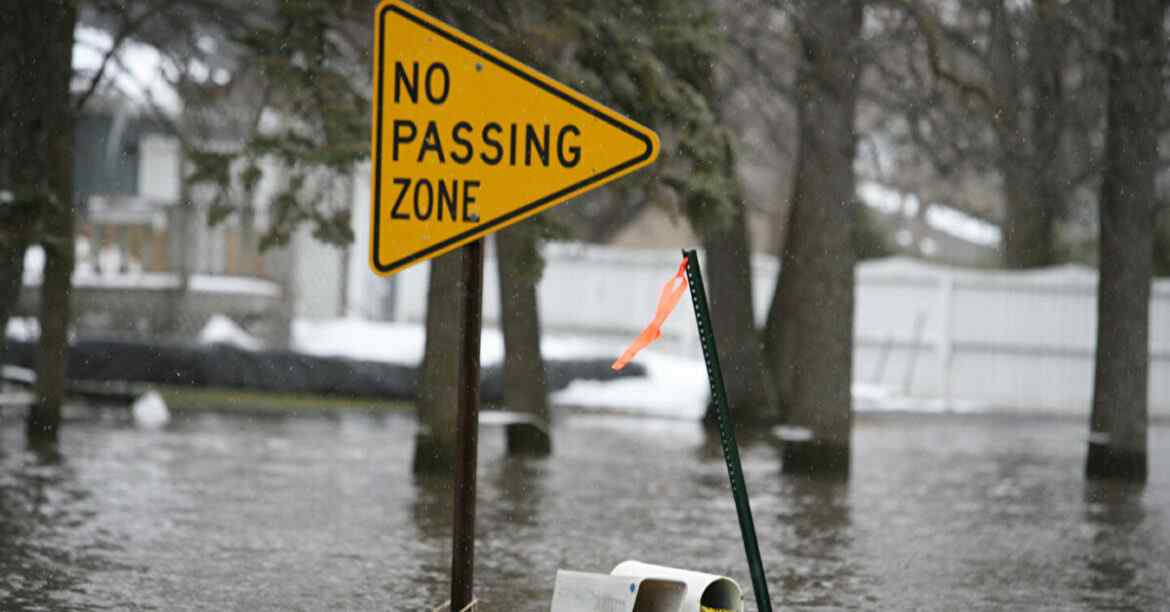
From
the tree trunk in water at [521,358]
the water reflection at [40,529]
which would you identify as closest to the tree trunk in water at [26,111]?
the water reflection at [40,529]

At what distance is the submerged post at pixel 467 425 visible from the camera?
7027 millimetres

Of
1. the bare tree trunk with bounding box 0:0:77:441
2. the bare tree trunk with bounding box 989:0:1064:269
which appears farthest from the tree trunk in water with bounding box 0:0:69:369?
the bare tree trunk with bounding box 989:0:1064:269

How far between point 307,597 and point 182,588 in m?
0.63

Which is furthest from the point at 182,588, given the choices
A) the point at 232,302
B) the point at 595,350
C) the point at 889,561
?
the point at 595,350

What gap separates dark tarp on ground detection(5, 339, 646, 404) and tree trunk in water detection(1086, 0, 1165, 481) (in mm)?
8685

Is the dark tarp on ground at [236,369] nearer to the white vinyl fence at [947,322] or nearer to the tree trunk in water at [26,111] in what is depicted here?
the white vinyl fence at [947,322]

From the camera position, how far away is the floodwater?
417 inches

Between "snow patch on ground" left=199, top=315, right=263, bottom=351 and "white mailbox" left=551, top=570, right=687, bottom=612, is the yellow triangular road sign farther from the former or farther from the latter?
"snow patch on ground" left=199, top=315, right=263, bottom=351

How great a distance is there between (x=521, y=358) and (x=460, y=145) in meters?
11.3

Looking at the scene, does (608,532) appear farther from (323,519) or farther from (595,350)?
(595,350)

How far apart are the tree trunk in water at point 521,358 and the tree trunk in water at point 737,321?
16.4 ft

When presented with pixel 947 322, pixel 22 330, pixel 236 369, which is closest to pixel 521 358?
pixel 236 369

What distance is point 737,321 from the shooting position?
2355 centimetres

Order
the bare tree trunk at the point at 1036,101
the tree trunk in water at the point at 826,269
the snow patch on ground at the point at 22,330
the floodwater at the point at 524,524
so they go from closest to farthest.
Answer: the floodwater at the point at 524,524, the tree trunk in water at the point at 826,269, the bare tree trunk at the point at 1036,101, the snow patch on ground at the point at 22,330
